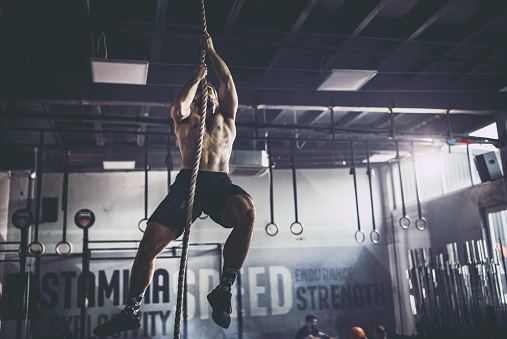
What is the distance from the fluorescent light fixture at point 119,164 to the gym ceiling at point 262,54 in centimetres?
108

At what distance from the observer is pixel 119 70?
16.8 feet

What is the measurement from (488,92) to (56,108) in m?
6.59

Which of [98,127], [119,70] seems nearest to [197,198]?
[119,70]

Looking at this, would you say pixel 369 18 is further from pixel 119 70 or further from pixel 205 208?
pixel 205 208

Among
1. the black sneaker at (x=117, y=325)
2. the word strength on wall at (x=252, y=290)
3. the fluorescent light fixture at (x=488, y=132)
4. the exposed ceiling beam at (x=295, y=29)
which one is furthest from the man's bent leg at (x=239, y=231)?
the word strength on wall at (x=252, y=290)

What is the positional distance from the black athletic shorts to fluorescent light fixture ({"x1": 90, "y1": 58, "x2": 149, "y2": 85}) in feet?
8.25

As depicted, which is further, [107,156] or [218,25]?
[107,156]

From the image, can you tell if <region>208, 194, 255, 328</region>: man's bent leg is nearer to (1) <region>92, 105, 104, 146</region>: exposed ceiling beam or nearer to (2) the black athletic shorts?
(2) the black athletic shorts

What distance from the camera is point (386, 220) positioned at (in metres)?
11.0

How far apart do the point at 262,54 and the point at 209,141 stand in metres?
3.56

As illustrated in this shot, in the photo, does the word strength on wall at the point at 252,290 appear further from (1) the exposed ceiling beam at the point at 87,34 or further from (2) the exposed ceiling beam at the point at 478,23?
(2) the exposed ceiling beam at the point at 478,23

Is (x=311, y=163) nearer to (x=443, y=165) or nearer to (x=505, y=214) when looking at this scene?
(x=443, y=165)

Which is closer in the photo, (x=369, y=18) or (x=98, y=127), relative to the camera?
(x=369, y=18)

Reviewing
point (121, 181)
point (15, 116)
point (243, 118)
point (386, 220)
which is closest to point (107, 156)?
point (121, 181)
